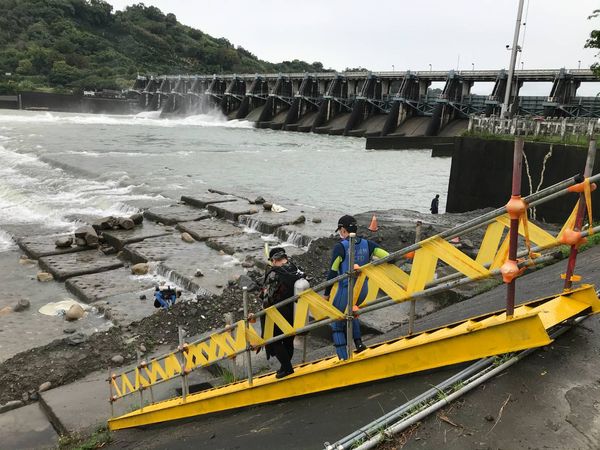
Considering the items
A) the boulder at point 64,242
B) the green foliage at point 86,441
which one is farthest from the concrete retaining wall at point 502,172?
the boulder at point 64,242

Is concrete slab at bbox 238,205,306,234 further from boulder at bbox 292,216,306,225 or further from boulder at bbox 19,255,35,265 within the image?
boulder at bbox 19,255,35,265

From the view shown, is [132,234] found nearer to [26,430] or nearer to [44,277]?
[44,277]

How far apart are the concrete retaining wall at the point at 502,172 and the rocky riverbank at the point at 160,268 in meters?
1.18

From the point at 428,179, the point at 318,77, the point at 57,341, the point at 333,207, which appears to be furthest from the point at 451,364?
the point at 318,77

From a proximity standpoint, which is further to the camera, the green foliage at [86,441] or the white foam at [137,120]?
the white foam at [137,120]

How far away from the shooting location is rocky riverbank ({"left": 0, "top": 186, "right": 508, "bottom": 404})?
24.8 ft

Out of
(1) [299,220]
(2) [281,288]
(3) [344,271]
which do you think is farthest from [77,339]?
(1) [299,220]

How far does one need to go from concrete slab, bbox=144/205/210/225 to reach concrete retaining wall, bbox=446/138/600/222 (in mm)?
9105

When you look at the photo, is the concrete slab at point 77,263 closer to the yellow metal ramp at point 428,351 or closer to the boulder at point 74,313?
the boulder at point 74,313

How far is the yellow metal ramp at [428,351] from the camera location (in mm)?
3168

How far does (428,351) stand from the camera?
3.43 meters

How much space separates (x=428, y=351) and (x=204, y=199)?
15699mm

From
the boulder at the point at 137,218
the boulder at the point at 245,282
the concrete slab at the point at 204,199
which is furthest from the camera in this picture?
the concrete slab at the point at 204,199

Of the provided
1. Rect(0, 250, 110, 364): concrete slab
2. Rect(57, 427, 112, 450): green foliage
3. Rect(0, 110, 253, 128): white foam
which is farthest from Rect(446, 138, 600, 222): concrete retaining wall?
Rect(0, 110, 253, 128): white foam
